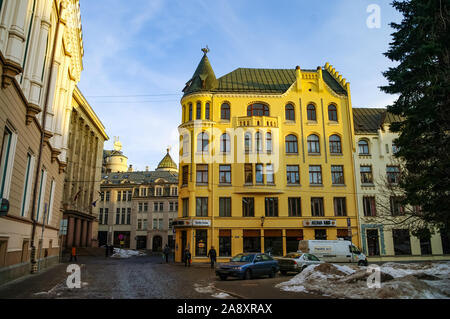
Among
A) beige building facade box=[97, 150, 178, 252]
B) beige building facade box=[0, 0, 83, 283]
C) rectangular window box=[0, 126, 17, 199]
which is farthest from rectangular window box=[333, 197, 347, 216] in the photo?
beige building facade box=[97, 150, 178, 252]

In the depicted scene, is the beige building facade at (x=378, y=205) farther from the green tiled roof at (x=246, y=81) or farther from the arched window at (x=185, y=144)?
the arched window at (x=185, y=144)

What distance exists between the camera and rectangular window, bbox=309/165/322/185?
3475 cm

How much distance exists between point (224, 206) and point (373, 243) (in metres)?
15.1

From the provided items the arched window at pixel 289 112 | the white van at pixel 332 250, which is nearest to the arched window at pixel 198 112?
the arched window at pixel 289 112

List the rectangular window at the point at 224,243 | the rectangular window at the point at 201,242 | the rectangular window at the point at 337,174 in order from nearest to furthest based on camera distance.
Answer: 1. the rectangular window at the point at 201,242
2. the rectangular window at the point at 224,243
3. the rectangular window at the point at 337,174

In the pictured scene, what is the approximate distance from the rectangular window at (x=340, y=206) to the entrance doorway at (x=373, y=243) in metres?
3.00

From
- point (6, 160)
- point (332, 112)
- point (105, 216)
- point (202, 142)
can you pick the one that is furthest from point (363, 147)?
point (105, 216)

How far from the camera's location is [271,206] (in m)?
33.6

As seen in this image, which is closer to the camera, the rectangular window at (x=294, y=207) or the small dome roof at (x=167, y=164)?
the rectangular window at (x=294, y=207)

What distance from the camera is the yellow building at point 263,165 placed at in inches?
1289

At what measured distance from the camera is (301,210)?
33656 mm

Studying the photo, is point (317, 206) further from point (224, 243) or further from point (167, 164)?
point (167, 164)

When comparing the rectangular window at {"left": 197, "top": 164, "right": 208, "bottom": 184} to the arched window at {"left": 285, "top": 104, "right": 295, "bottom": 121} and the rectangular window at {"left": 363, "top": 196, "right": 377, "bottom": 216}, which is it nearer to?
the arched window at {"left": 285, "top": 104, "right": 295, "bottom": 121}
